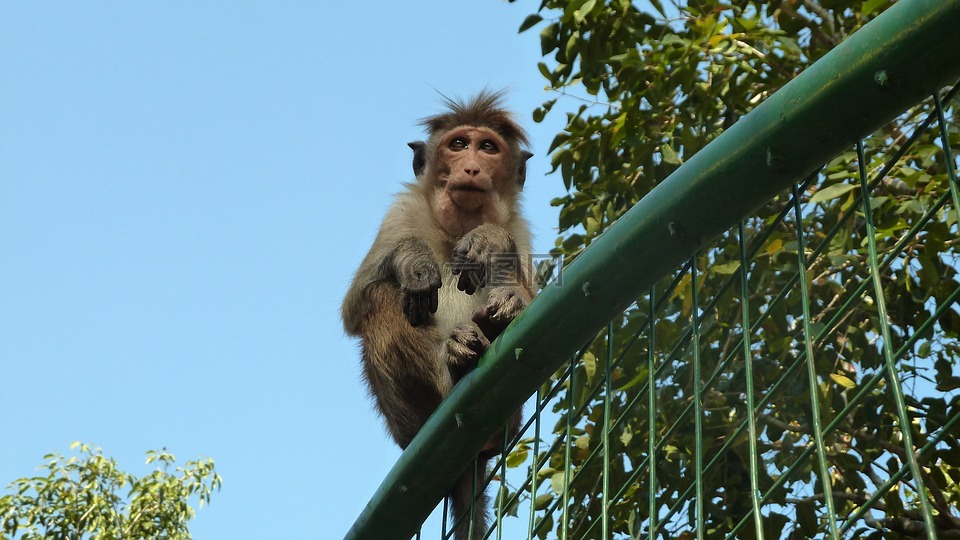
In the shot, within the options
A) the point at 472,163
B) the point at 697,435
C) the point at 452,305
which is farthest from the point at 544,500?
the point at 697,435

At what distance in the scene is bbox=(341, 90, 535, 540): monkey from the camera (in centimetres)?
400

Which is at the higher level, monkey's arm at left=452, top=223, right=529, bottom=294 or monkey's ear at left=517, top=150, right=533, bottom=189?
monkey's ear at left=517, top=150, right=533, bottom=189

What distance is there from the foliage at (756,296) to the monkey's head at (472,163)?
61cm

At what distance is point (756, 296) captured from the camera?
5.15 metres

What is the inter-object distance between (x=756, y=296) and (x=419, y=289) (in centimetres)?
184

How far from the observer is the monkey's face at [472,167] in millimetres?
4977

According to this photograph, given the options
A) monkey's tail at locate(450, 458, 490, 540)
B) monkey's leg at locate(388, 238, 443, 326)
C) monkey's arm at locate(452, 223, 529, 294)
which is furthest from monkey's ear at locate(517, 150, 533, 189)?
monkey's tail at locate(450, 458, 490, 540)

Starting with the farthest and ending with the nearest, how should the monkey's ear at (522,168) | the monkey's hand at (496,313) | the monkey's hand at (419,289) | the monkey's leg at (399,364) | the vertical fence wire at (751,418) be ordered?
1. the monkey's ear at (522,168)
2. the monkey's leg at (399,364)
3. the monkey's hand at (419,289)
4. the monkey's hand at (496,313)
5. the vertical fence wire at (751,418)

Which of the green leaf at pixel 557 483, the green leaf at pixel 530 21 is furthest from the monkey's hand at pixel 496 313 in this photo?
the green leaf at pixel 530 21

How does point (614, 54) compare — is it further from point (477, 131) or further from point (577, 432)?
point (577, 432)

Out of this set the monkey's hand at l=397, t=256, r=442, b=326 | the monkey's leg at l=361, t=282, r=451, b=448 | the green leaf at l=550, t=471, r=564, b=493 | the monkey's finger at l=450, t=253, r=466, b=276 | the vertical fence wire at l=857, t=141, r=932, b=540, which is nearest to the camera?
the vertical fence wire at l=857, t=141, r=932, b=540

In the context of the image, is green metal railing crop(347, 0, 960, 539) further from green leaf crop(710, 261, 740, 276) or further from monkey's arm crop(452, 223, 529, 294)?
monkey's arm crop(452, 223, 529, 294)

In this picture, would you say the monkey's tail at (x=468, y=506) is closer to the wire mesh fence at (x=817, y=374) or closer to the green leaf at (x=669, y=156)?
the wire mesh fence at (x=817, y=374)

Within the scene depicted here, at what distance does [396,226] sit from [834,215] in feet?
6.91
